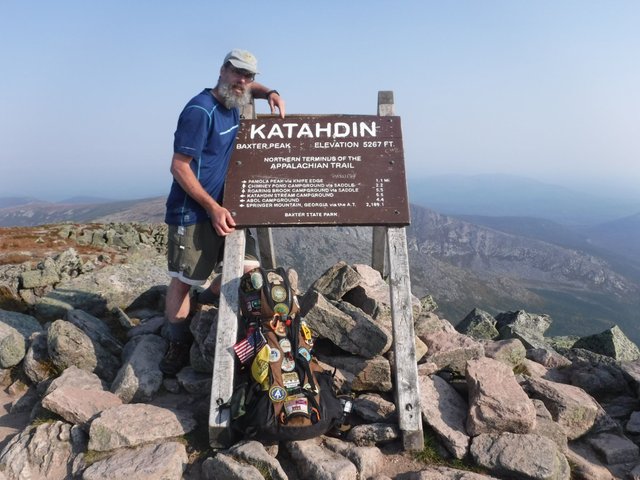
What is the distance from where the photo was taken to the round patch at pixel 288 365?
6062 millimetres

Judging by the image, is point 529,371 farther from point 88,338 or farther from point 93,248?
point 93,248

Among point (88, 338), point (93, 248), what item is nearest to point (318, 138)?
point (88, 338)

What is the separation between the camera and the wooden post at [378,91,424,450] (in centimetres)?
591

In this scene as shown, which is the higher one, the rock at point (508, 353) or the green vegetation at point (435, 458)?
the rock at point (508, 353)

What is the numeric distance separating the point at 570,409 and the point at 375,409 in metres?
2.87

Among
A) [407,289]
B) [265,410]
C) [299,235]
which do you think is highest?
[407,289]

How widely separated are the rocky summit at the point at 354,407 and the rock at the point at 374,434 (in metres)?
A: 0.02

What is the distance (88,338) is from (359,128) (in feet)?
19.7

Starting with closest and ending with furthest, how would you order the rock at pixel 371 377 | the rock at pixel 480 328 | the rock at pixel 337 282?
the rock at pixel 371 377 → the rock at pixel 337 282 → the rock at pixel 480 328

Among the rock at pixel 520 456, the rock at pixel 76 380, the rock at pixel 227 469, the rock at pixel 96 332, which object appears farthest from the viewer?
the rock at pixel 96 332

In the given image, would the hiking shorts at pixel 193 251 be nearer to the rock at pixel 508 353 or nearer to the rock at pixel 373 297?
the rock at pixel 373 297

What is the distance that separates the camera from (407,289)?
6.49m

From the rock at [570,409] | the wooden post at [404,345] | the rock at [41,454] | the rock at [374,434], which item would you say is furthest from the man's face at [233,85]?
the rock at [570,409]

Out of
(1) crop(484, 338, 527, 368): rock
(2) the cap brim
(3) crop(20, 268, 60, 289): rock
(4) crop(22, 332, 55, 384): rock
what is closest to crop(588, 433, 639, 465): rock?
Answer: (1) crop(484, 338, 527, 368): rock
